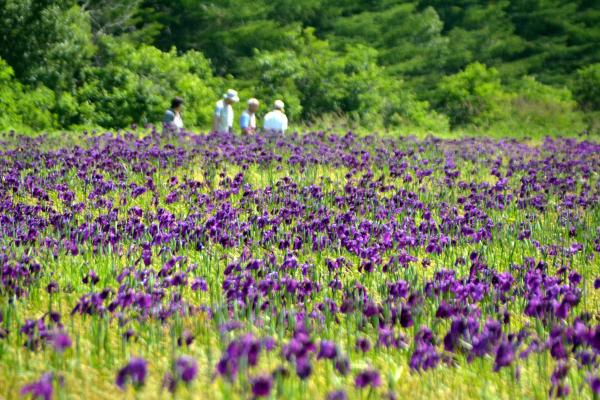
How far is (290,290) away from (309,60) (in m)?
29.4

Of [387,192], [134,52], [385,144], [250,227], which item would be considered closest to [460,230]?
[250,227]

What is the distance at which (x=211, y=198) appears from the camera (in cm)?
779

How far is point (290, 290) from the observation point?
4.30 m

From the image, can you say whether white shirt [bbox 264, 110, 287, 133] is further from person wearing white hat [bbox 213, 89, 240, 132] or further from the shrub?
the shrub

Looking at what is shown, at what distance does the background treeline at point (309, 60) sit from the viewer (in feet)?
81.5

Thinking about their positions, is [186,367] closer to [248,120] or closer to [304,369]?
[304,369]

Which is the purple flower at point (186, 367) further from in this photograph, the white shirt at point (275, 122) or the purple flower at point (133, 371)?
the white shirt at point (275, 122)

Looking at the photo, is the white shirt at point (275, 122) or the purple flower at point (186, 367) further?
the white shirt at point (275, 122)

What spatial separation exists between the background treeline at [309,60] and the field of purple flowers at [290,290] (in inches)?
579

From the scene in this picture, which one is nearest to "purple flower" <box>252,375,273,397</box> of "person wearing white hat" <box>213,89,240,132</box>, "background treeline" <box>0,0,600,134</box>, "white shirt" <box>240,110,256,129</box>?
"white shirt" <box>240,110,256,129</box>

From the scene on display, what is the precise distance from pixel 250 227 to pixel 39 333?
2.94 meters

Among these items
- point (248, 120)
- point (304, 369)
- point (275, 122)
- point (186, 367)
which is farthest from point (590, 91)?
point (186, 367)

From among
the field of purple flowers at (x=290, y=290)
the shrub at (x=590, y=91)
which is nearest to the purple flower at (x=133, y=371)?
the field of purple flowers at (x=290, y=290)

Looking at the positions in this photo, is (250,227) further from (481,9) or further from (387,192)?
(481,9)
